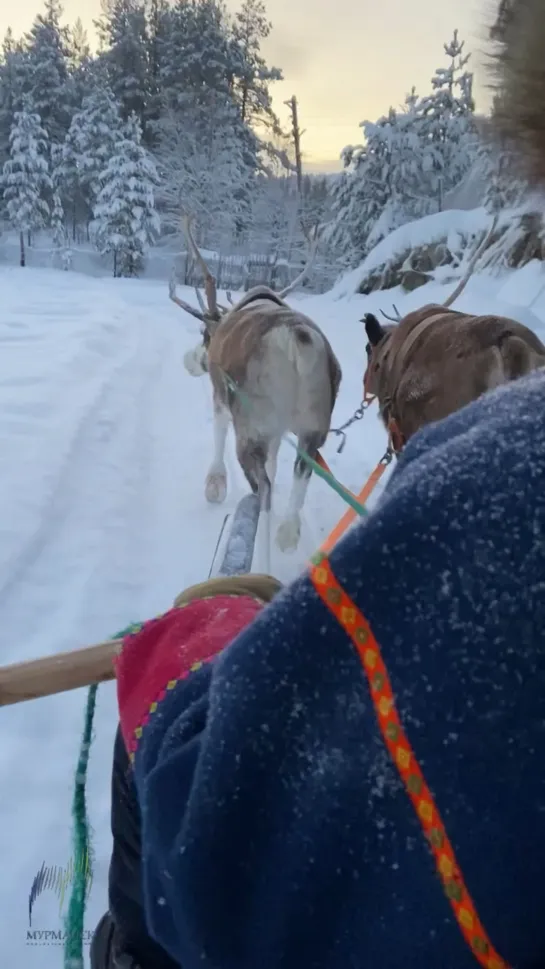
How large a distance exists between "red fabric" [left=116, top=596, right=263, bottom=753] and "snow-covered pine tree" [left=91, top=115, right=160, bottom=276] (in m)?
30.6

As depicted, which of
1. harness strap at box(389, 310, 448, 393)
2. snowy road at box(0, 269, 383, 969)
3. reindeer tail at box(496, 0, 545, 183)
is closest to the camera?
reindeer tail at box(496, 0, 545, 183)

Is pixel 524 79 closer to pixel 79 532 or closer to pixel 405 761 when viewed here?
pixel 405 761

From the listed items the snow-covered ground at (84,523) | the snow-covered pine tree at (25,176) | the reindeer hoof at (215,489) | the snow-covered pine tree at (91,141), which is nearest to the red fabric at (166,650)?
the snow-covered ground at (84,523)

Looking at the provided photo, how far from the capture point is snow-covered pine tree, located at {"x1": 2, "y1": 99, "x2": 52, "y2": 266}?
98.6 feet

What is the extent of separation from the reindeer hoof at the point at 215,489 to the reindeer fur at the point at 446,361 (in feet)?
4.03

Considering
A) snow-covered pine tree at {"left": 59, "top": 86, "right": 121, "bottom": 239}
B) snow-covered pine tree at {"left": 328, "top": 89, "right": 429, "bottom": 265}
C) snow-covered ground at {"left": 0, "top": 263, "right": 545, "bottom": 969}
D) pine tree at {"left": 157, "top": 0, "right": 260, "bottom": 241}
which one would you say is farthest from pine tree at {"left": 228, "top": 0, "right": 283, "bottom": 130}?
snow-covered ground at {"left": 0, "top": 263, "right": 545, "bottom": 969}

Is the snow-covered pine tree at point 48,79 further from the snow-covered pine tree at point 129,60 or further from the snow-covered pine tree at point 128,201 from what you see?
the snow-covered pine tree at point 128,201

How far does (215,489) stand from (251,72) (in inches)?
1249

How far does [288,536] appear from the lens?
A: 3977mm

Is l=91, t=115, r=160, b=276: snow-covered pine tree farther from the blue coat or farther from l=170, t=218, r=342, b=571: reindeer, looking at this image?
the blue coat

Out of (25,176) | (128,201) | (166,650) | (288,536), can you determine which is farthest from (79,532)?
(25,176)

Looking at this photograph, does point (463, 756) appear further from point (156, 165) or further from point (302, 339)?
point (156, 165)

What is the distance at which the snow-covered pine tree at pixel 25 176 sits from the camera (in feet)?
98.6

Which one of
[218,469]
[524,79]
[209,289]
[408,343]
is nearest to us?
[524,79]
